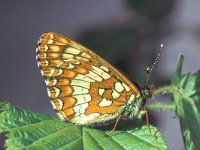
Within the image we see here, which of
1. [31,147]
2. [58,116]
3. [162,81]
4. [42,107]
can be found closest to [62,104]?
[58,116]

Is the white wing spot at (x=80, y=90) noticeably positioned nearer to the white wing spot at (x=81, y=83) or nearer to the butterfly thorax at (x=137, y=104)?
the white wing spot at (x=81, y=83)

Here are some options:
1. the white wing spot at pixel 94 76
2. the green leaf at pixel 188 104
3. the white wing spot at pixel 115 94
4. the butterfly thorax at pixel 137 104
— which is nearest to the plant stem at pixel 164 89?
the green leaf at pixel 188 104

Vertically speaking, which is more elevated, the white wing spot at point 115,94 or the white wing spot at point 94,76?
the white wing spot at point 94,76

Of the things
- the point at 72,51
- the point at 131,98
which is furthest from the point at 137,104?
the point at 72,51

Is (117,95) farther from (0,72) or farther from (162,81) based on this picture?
(0,72)

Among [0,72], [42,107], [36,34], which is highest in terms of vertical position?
[36,34]
